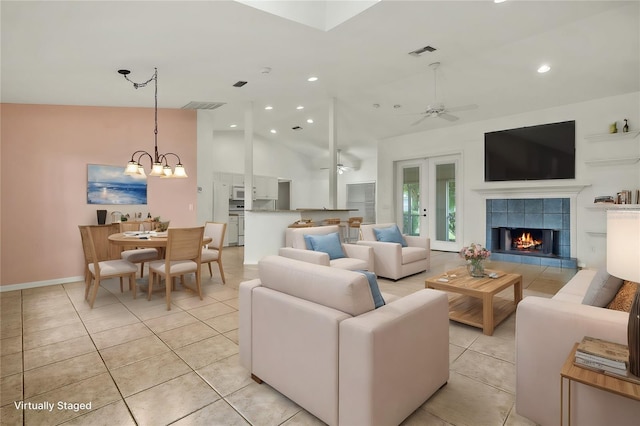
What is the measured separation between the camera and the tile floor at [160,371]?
171 centimetres

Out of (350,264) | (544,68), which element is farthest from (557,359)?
(544,68)

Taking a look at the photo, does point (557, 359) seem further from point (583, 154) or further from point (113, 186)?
point (113, 186)

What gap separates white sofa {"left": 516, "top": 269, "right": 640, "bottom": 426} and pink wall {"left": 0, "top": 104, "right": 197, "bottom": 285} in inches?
219

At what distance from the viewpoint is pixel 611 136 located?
498 centimetres

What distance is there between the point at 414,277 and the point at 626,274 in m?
3.62

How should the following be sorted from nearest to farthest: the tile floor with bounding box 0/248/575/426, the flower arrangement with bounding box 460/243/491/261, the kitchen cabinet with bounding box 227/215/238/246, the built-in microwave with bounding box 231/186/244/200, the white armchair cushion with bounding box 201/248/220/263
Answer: the tile floor with bounding box 0/248/575/426
the flower arrangement with bounding box 460/243/491/261
the white armchair cushion with bounding box 201/248/220/263
the kitchen cabinet with bounding box 227/215/238/246
the built-in microwave with bounding box 231/186/244/200

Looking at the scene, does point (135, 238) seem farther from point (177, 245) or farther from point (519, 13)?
point (519, 13)

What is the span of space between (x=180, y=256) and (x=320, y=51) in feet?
9.73

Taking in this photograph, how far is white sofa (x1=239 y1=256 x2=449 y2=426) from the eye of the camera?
140 cm

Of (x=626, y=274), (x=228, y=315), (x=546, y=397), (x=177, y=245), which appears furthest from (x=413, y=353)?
(x=177, y=245)

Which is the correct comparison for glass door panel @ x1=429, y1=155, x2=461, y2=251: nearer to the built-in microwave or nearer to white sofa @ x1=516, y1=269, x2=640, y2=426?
the built-in microwave

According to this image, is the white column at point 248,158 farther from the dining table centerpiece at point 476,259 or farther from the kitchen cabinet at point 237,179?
the dining table centerpiece at point 476,259

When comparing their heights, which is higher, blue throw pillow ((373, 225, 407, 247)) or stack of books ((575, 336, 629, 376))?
blue throw pillow ((373, 225, 407, 247))

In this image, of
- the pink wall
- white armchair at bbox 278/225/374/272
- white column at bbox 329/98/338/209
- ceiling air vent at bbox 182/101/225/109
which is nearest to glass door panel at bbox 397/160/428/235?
white column at bbox 329/98/338/209
